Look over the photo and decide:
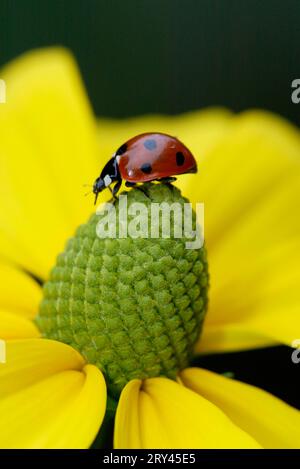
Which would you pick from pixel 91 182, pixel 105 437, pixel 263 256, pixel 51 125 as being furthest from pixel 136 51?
pixel 105 437

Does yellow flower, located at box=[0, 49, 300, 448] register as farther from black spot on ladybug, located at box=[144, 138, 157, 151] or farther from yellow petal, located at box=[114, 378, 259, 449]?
black spot on ladybug, located at box=[144, 138, 157, 151]

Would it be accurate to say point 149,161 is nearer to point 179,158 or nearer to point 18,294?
point 179,158

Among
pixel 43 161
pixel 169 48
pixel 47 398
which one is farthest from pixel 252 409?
pixel 169 48

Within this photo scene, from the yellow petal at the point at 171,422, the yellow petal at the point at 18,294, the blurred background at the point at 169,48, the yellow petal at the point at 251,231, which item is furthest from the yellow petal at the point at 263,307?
the blurred background at the point at 169,48

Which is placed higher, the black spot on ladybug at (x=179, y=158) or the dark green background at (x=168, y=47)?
the dark green background at (x=168, y=47)

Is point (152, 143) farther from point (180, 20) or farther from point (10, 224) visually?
point (180, 20)

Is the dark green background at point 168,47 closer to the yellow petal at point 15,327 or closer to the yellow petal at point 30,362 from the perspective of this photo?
the yellow petal at point 15,327
